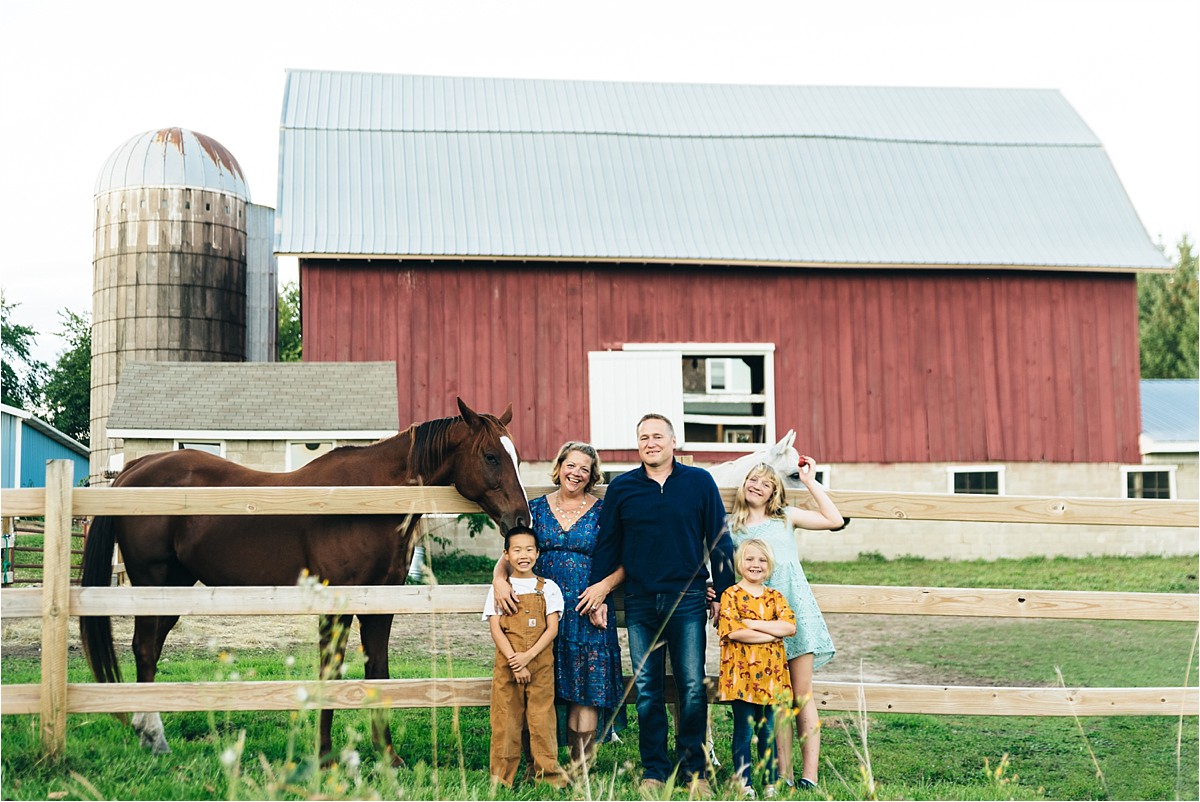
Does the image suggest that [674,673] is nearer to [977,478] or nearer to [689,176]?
[977,478]

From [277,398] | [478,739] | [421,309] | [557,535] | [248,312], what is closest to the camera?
[557,535]

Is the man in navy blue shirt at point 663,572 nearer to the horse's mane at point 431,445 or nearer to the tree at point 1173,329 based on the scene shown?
the horse's mane at point 431,445

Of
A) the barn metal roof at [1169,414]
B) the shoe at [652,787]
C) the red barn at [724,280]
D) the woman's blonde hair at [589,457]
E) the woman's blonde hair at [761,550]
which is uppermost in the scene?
the red barn at [724,280]

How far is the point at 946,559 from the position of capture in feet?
58.0

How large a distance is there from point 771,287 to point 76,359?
24408 millimetres

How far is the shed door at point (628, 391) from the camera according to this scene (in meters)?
17.4

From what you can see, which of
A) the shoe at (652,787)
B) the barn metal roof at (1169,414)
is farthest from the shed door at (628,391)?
the shoe at (652,787)

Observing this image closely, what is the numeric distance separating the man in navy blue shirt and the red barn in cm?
1253

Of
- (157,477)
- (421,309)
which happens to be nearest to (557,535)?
(157,477)

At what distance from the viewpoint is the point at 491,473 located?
16.9ft

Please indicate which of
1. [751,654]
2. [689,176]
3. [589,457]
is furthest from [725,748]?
[689,176]

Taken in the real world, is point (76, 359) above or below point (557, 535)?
above

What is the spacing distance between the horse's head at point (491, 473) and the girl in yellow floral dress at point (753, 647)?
3.35 ft

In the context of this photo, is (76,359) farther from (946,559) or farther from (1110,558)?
(1110,558)
